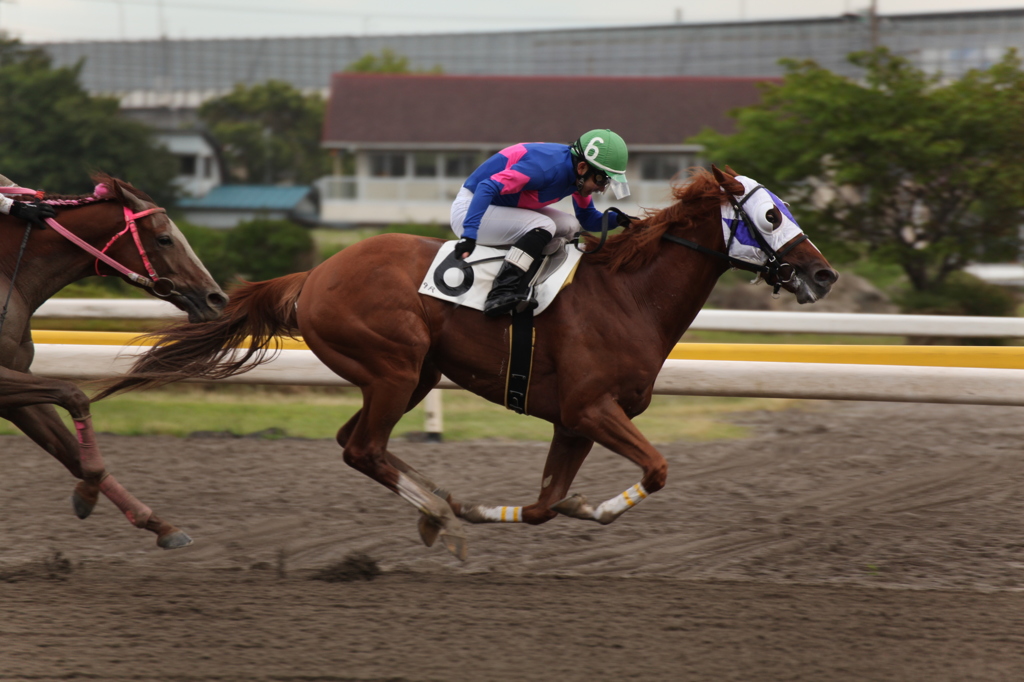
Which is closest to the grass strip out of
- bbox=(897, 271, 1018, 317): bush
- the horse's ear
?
the horse's ear

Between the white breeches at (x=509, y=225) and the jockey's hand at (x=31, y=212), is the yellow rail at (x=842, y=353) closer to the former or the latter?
the jockey's hand at (x=31, y=212)

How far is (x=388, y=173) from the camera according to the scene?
109 feet

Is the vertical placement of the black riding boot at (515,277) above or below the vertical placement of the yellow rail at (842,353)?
above

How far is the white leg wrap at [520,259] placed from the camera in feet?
14.1

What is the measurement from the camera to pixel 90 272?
450cm

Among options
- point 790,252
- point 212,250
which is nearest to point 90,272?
point 790,252

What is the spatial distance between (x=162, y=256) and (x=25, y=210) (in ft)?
1.97

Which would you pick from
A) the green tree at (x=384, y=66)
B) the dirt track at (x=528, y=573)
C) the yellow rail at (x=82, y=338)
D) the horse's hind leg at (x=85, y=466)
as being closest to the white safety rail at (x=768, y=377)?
the yellow rail at (x=82, y=338)

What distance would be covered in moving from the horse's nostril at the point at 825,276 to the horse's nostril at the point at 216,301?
2.66 m

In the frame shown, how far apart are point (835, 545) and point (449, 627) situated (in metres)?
2.13

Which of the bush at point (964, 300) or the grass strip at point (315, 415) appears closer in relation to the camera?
the grass strip at point (315, 415)

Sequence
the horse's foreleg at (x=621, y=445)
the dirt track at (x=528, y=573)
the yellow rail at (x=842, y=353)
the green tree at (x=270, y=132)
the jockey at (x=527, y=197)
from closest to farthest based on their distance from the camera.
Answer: the dirt track at (x=528, y=573)
the horse's foreleg at (x=621, y=445)
the jockey at (x=527, y=197)
the yellow rail at (x=842, y=353)
the green tree at (x=270, y=132)

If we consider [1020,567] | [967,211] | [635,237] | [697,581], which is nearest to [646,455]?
[697,581]

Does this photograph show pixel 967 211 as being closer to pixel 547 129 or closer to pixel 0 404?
pixel 0 404
